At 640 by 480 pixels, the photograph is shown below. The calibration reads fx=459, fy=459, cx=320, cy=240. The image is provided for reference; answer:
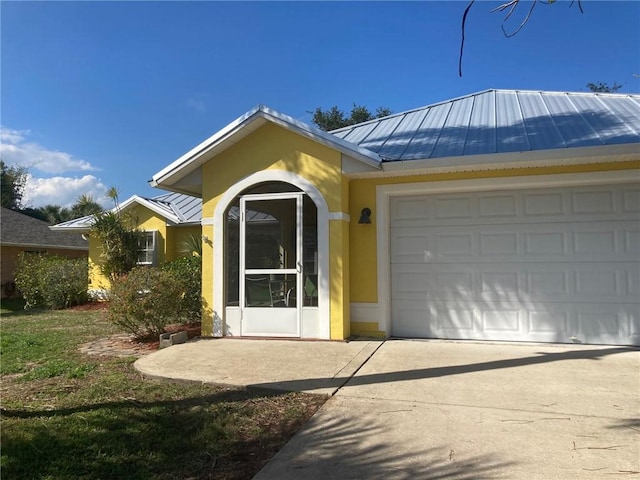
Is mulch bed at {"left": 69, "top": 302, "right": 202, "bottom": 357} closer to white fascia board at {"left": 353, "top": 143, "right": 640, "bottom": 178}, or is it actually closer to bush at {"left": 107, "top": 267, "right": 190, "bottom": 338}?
bush at {"left": 107, "top": 267, "right": 190, "bottom": 338}

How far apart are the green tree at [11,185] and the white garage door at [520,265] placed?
150ft

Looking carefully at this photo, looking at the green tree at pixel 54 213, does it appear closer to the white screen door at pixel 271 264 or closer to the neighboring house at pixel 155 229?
the neighboring house at pixel 155 229

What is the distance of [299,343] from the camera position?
7.41 m

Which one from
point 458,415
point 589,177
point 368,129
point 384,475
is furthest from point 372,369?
point 368,129

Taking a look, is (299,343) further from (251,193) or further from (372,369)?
(251,193)

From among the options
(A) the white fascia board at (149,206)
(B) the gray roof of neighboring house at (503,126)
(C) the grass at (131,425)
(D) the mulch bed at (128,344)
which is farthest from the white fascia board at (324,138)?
(A) the white fascia board at (149,206)

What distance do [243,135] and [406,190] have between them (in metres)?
3.03

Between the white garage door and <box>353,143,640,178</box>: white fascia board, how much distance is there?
1.70ft

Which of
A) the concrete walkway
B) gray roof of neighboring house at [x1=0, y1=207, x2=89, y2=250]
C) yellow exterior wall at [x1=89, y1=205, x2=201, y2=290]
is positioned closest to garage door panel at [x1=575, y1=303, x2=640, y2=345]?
the concrete walkway

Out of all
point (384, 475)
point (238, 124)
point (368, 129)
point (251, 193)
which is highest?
point (368, 129)

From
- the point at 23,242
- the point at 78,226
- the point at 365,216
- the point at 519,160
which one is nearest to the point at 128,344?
the point at 365,216

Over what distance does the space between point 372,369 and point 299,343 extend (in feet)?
6.19

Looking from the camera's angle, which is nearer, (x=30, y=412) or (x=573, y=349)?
(x=30, y=412)

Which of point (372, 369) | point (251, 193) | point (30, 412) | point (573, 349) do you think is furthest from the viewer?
point (251, 193)
